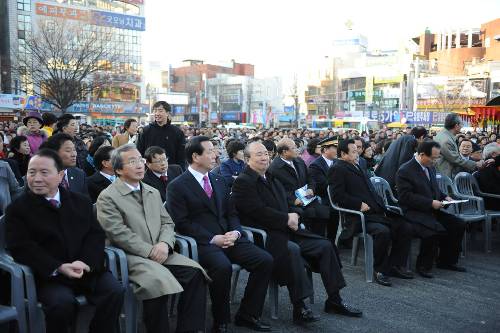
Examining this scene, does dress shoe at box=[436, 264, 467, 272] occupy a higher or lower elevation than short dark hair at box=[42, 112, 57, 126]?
lower

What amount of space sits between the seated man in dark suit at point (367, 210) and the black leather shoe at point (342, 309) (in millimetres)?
1131

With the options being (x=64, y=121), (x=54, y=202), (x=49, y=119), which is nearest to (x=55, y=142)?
(x=54, y=202)

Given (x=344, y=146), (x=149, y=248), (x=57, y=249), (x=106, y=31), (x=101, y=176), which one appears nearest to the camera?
(x=57, y=249)

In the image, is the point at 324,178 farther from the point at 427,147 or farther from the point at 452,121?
the point at 452,121

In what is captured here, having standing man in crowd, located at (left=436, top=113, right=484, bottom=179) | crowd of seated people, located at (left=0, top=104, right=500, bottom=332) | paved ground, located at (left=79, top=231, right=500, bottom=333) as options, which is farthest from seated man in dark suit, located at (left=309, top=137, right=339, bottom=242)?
standing man in crowd, located at (left=436, top=113, right=484, bottom=179)

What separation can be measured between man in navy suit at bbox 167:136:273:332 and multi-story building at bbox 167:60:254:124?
8362cm

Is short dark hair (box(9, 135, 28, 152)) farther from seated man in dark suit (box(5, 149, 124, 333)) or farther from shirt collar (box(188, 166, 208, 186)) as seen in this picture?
seated man in dark suit (box(5, 149, 124, 333))

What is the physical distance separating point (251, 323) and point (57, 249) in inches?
69.0

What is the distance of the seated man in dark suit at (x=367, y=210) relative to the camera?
5.48 metres

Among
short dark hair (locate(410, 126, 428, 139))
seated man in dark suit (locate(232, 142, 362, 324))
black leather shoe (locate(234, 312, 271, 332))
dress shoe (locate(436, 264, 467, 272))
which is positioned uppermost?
short dark hair (locate(410, 126, 428, 139))

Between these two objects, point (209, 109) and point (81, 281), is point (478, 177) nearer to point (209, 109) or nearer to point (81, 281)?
point (81, 281)

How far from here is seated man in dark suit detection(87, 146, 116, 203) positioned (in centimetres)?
516

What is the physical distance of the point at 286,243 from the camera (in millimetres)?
4410

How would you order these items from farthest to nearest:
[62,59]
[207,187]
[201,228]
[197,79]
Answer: [197,79] → [62,59] → [207,187] → [201,228]
